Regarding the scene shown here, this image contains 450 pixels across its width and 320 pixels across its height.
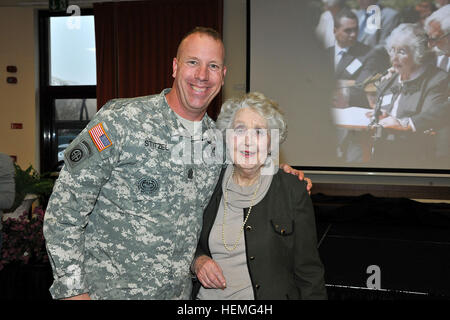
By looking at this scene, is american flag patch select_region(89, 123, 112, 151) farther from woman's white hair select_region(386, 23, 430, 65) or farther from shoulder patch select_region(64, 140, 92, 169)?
woman's white hair select_region(386, 23, 430, 65)

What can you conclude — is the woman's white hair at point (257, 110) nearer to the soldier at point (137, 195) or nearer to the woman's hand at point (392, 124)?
the soldier at point (137, 195)

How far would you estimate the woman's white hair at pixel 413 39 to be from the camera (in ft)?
17.9

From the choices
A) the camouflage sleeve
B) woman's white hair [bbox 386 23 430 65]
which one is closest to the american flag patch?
the camouflage sleeve

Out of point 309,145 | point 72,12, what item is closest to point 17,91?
point 72,12

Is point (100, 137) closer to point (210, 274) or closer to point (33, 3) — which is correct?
point (210, 274)

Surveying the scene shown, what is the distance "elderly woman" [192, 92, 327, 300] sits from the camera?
5.39 ft

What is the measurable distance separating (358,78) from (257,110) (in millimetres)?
4306

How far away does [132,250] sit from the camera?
62.2 inches

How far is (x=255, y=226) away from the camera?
171 centimetres

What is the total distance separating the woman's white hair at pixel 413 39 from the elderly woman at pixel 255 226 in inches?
171

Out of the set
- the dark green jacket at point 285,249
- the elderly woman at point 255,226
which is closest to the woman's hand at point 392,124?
the elderly woman at point 255,226

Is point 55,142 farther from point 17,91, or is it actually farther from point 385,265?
point 385,265

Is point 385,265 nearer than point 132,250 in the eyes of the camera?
No
